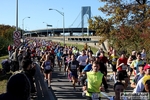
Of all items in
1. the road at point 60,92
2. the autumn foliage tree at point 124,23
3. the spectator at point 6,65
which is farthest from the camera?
the autumn foliage tree at point 124,23

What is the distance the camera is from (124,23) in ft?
101

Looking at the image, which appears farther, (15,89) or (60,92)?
(60,92)

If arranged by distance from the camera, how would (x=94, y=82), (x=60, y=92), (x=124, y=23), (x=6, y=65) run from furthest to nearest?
1. (x=124, y=23)
2. (x=6, y=65)
3. (x=60, y=92)
4. (x=94, y=82)

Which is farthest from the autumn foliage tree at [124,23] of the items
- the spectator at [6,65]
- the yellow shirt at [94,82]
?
the yellow shirt at [94,82]

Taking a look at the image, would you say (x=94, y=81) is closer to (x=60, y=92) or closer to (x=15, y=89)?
(x=15, y=89)

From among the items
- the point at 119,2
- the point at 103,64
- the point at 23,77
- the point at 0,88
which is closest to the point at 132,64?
the point at 103,64

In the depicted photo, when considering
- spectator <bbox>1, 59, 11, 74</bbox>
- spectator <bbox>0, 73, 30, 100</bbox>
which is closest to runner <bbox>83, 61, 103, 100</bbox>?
spectator <bbox>0, 73, 30, 100</bbox>

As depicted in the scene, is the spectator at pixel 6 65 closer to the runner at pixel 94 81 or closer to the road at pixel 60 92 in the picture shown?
the road at pixel 60 92

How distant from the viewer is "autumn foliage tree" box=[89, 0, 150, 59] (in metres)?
29.0

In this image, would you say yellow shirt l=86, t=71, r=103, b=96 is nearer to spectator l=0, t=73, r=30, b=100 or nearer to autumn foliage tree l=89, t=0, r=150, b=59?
spectator l=0, t=73, r=30, b=100

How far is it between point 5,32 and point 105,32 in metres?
33.1

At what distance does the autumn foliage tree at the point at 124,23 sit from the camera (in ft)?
95.3

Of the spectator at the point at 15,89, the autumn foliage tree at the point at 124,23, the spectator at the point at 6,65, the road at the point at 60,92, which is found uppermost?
the autumn foliage tree at the point at 124,23

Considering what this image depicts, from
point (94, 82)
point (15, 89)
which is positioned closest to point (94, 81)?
point (94, 82)
